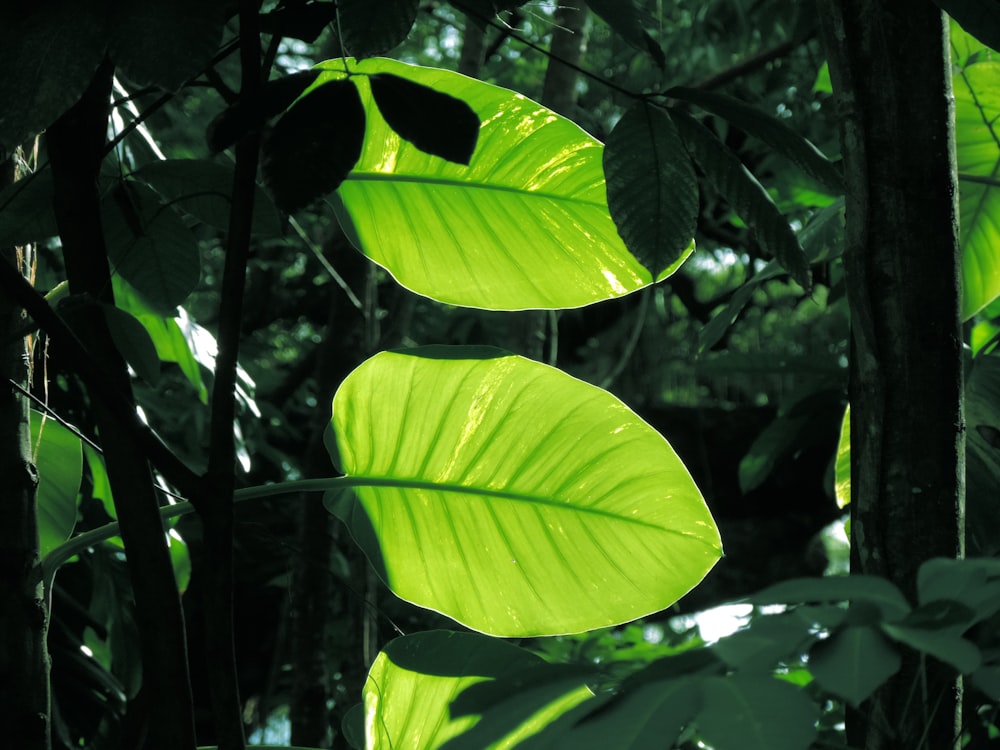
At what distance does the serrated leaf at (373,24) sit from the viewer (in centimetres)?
44

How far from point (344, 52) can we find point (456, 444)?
345mm

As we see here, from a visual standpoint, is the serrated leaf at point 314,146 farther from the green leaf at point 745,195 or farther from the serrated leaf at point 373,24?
the green leaf at point 745,195

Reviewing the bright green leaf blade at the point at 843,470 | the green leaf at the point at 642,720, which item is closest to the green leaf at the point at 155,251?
the green leaf at the point at 642,720

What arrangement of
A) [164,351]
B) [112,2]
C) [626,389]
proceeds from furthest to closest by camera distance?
1. [626,389]
2. [164,351]
3. [112,2]

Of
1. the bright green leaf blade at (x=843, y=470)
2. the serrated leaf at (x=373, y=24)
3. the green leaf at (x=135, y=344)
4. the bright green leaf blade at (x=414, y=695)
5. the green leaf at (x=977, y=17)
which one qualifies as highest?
→ the serrated leaf at (x=373, y=24)

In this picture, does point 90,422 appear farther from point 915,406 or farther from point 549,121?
point 915,406

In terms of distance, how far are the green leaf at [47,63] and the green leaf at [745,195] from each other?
31 centimetres

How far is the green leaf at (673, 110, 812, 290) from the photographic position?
55cm

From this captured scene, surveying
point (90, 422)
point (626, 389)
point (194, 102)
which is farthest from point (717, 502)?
point (90, 422)

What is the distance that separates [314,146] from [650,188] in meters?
0.20

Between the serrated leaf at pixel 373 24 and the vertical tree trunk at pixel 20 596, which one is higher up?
the serrated leaf at pixel 373 24

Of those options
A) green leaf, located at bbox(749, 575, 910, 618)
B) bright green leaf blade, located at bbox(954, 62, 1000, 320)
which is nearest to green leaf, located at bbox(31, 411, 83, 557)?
green leaf, located at bbox(749, 575, 910, 618)

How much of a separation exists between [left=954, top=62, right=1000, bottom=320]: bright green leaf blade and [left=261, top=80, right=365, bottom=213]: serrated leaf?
0.75 m

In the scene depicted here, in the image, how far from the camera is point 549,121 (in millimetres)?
766
